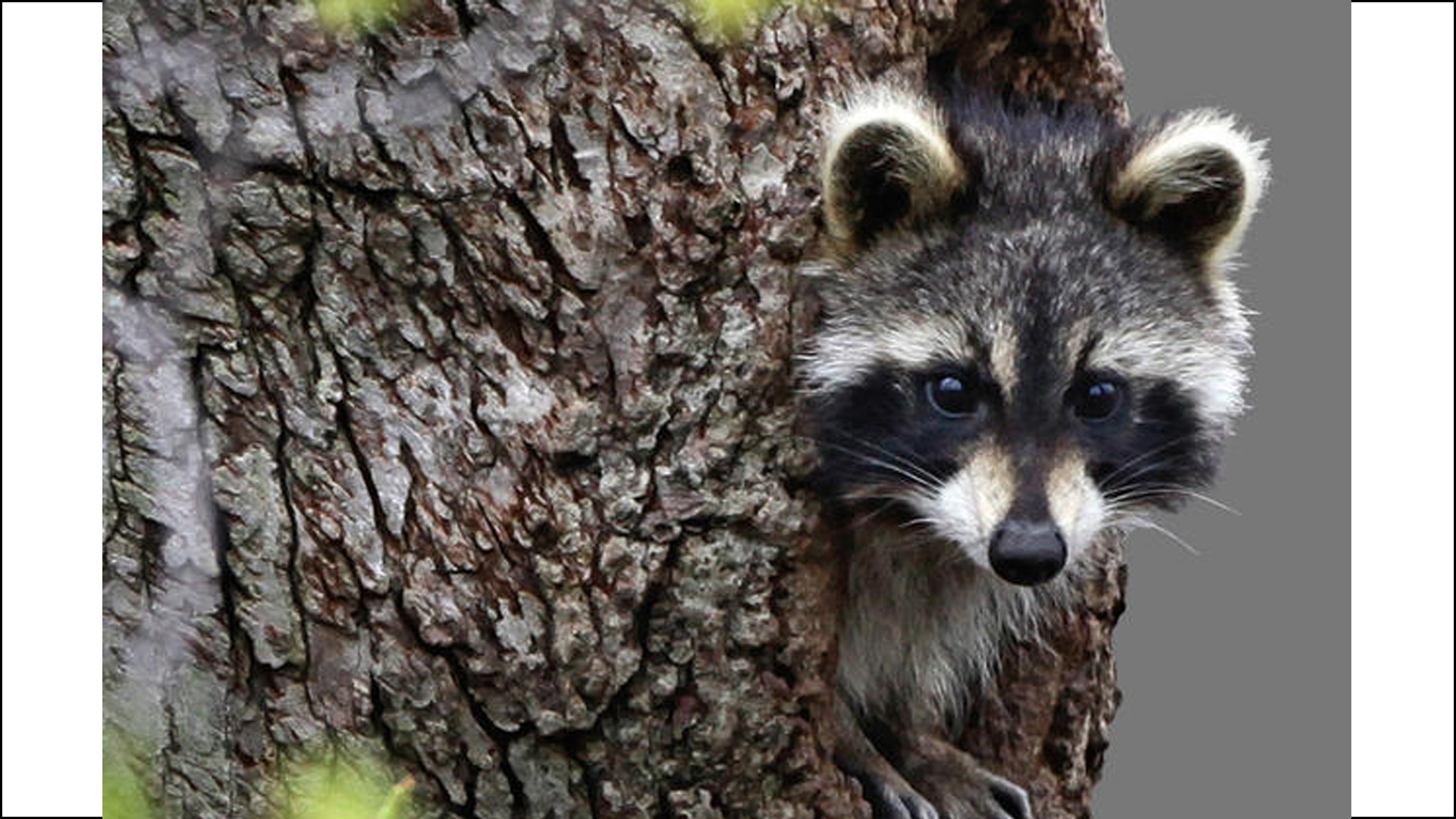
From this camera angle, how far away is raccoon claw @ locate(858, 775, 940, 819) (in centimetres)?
487

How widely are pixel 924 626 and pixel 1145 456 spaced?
2.53 ft

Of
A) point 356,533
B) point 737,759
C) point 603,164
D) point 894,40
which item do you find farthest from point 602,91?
point 737,759

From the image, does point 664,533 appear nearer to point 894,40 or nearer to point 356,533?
point 356,533

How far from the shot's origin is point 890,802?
16.0ft

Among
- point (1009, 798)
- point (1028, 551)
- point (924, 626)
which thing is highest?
point (1028, 551)

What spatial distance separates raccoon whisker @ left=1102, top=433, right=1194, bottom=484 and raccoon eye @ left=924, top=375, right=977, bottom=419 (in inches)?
12.8

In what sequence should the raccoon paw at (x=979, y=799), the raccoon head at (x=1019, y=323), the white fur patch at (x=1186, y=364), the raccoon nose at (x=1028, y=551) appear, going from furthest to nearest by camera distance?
the raccoon paw at (x=979, y=799) → the white fur patch at (x=1186, y=364) → the raccoon head at (x=1019, y=323) → the raccoon nose at (x=1028, y=551)

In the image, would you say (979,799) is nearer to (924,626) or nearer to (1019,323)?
(924,626)

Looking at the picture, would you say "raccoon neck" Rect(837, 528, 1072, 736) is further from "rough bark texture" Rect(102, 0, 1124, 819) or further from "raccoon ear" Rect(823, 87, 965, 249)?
"raccoon ear" Rect(823, 87, 965, 249)

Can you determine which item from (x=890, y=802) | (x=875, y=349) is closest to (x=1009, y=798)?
(x=890, y=802)

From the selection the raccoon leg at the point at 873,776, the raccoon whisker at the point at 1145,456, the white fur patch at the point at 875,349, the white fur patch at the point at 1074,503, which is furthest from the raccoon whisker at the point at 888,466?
the raccoon leg at the point at 873,776

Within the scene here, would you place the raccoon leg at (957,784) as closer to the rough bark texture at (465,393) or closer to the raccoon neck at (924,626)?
the raccoon neck at (924,626)

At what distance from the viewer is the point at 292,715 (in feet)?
14.5

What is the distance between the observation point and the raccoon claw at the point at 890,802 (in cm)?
487
